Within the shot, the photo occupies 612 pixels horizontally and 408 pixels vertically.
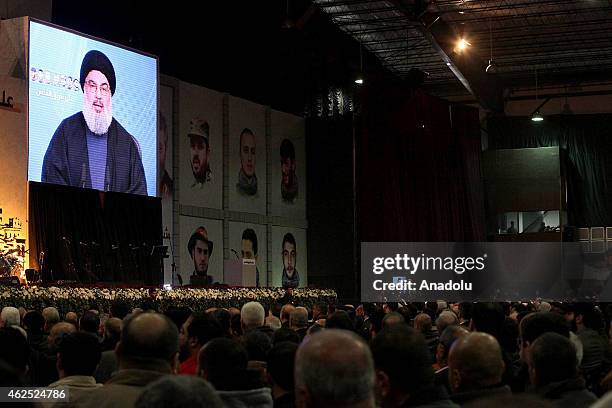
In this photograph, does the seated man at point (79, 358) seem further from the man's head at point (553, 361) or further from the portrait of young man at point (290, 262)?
the portrait of young man at point (290, 262)

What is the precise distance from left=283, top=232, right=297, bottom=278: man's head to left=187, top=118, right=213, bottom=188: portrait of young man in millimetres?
3435

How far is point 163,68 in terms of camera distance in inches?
856

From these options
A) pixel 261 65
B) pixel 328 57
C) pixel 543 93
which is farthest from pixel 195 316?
pixel 543 93

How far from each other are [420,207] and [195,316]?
17.1 meters

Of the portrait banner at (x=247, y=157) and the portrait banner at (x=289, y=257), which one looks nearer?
the portrait banner at (x=247, y=157)

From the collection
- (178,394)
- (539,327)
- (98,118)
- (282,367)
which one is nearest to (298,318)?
(539,327)

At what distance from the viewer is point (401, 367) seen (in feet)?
9.67

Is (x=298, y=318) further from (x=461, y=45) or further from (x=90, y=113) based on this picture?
(x=461, y=45)

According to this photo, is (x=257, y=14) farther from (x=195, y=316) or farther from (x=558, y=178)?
(x=195, y=316)

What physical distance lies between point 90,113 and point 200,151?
18.5ft

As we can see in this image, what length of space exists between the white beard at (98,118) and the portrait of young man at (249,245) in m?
6.78

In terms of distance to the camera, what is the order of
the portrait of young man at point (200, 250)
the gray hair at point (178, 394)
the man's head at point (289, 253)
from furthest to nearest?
1. the man's head at point (289, 253)
2. the portrait of young man at point (200, 250)
3. the gray hair at point (178, 394)

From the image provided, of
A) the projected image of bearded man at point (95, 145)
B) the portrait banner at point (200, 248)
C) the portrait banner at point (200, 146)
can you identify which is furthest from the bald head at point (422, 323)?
the portrait banner at point (200, 146)

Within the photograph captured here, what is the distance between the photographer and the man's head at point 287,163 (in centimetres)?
2625
